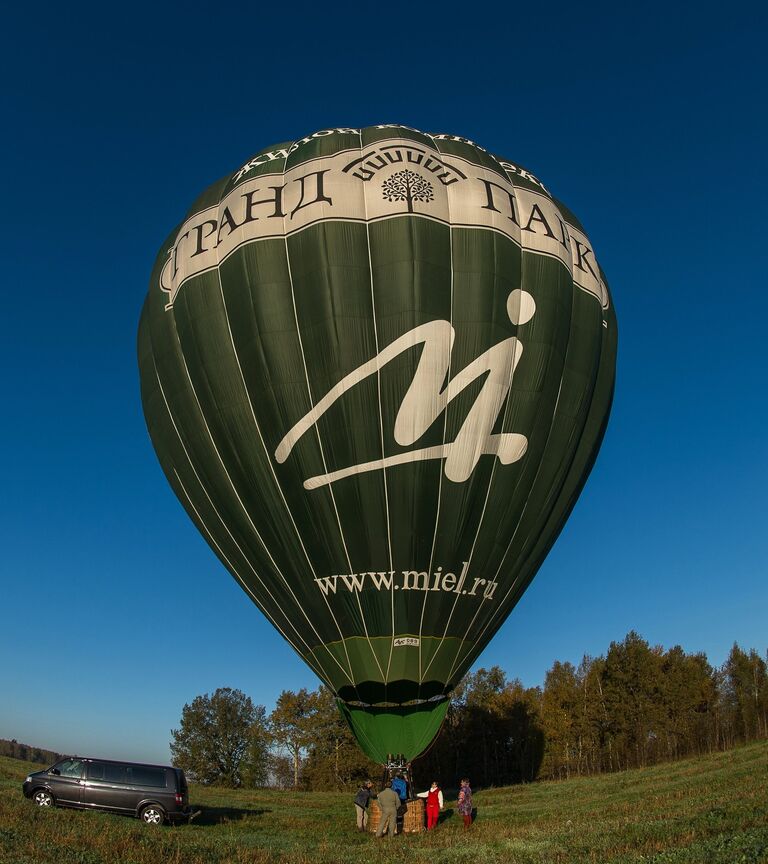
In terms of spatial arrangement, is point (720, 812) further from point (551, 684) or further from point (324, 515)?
point (551, 684)

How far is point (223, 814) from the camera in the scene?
19.1m

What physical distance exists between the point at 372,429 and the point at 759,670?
61.4 meters

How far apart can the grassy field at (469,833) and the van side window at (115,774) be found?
106 centimetres

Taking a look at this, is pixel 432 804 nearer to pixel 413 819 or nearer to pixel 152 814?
pixel 413 819

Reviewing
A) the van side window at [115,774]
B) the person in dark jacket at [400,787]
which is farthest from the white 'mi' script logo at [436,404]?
the van side window at [115,774]

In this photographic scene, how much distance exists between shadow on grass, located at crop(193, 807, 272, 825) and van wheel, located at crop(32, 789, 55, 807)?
9.88ft

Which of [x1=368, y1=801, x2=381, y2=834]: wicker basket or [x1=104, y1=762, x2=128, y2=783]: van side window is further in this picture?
[x1=104, y1=762, x2=128, y2=783]: van side window

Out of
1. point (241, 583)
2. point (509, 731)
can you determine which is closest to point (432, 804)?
point (241, 583)

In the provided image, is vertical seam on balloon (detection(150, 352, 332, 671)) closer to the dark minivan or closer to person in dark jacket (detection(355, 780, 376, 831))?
person in dark jacket (detection(355, 780, 376, 831))

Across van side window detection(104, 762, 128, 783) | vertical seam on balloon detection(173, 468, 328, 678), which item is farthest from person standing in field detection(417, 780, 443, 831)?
van side window detection(104, 762, 128, 783)

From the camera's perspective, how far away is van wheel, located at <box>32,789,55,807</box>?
1608 cm

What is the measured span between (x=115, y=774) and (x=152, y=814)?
1.13 m

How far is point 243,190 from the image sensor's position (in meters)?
19.2

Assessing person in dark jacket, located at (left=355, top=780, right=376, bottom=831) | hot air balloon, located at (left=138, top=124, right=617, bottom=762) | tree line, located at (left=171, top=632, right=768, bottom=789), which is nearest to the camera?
person in dark jacket, located at (left=355, top=780, right=376, bottom=831)
